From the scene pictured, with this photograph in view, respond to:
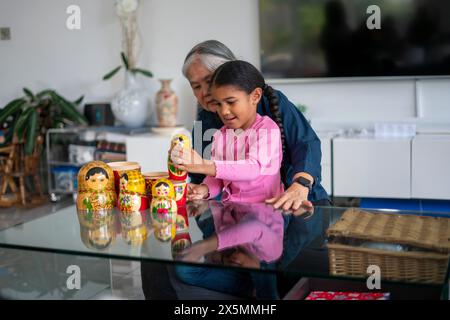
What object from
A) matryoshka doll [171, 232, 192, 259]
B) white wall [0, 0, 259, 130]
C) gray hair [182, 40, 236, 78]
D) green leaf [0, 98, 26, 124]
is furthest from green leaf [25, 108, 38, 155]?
matryoshka doll [171, 232, 192, 259]

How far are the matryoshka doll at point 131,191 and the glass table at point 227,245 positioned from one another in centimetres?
3

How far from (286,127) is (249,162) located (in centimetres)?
31

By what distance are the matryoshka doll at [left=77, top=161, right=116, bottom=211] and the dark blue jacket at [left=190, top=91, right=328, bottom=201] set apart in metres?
0.47

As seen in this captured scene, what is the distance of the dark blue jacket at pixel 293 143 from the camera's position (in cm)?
198

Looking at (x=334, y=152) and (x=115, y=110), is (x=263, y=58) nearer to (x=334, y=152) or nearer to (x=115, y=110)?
(x=334, y=152)

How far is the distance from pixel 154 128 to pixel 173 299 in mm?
2920

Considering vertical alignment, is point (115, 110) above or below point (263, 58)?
below

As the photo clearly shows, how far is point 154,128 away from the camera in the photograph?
15.0 feet

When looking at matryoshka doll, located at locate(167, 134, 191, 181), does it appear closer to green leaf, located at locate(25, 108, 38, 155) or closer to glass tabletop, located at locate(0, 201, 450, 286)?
glass tabletop, located at locate(0, 201, 450, 286)

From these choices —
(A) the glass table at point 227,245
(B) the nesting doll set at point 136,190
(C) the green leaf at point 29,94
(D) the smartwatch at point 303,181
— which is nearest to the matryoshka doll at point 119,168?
(B) the nesting doll set at point 136,190

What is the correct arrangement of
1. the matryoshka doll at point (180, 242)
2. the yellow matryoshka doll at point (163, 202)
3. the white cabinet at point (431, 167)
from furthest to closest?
the white cabinet at point (431, 167), the yellow matryoshka doll at point (163, 202), the matryoshka doll at point (180, 242)

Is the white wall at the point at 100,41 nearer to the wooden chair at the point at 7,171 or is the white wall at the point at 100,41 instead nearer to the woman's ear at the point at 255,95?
the wooden chair at the point at 7,171

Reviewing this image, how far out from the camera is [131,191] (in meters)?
1.76
